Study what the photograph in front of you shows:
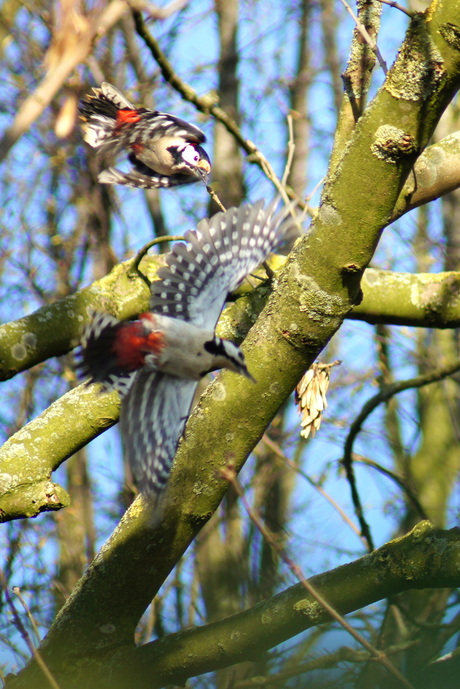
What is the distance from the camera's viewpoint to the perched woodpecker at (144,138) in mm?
3193

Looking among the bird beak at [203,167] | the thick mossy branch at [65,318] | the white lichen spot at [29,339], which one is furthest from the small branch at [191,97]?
→ the white lichen spot at [29,339]

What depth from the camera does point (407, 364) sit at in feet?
18.1

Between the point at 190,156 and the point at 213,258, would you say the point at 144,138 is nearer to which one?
the point at 190,156

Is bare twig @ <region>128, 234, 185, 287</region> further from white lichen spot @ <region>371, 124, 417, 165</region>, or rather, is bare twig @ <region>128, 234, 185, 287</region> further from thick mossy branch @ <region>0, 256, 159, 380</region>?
white lichen spot @ <region>371, 124, 417, 165</region>

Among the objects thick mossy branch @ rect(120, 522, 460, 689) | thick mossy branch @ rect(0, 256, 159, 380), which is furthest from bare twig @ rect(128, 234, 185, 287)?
thick mossy branch @ rect(120, 522, 460, 689)

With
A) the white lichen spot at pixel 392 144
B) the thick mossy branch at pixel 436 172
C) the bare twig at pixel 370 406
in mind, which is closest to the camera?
the white lichen spot at pixel 392 144

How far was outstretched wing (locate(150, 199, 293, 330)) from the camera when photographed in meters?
2.37

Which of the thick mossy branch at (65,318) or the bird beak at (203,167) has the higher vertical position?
the bird beak at (203,167)

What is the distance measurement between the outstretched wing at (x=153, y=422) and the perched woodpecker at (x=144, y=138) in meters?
1.19

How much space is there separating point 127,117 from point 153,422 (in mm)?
1660

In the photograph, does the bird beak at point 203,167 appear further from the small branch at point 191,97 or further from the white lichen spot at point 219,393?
the white lichen spot at point 219,393

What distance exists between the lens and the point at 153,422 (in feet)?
A: 7.33

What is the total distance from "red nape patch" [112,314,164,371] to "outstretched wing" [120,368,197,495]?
64mm

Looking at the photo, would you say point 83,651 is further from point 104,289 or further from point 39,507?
point 104,289
